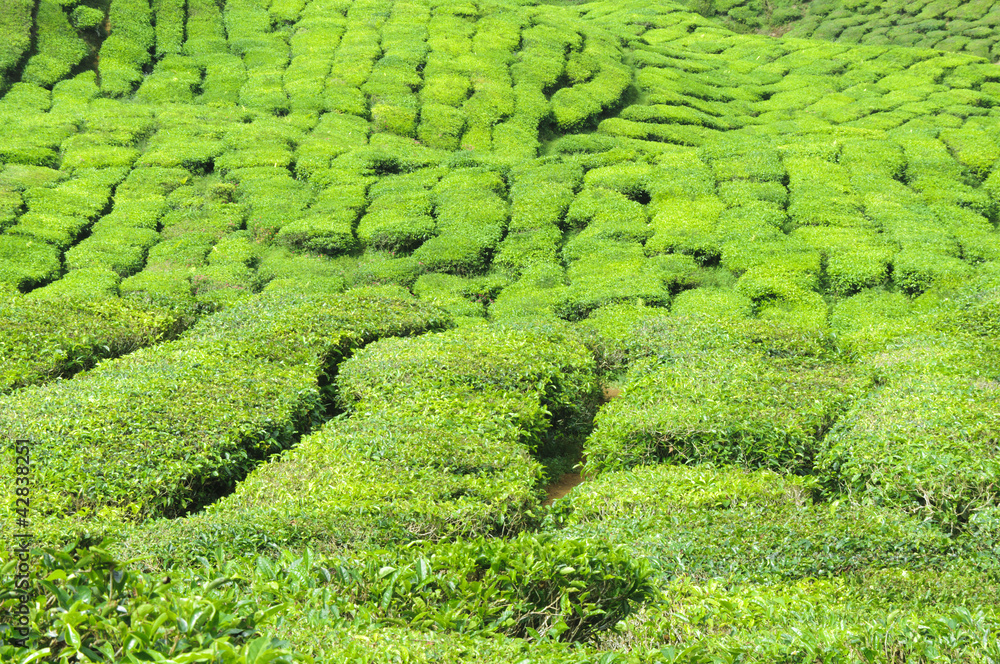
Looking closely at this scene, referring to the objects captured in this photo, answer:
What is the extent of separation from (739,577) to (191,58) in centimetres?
3980

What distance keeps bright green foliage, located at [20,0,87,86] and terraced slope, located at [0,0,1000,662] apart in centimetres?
13

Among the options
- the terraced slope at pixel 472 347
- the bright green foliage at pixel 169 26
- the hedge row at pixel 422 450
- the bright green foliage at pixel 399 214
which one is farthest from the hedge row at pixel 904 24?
the hedge row at pixel 422 450

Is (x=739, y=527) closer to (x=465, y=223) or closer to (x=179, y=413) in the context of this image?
(x=179, y=413)

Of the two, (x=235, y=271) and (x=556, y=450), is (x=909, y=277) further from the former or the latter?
(x=235, y=271)

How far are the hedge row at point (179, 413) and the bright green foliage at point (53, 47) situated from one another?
2553 cm

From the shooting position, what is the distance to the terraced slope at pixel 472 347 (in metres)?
8.38

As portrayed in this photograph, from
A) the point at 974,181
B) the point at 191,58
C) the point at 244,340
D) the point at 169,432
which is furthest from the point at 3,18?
the point at 974,181

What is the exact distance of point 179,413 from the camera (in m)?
14.4

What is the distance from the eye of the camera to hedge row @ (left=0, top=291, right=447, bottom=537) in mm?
12539

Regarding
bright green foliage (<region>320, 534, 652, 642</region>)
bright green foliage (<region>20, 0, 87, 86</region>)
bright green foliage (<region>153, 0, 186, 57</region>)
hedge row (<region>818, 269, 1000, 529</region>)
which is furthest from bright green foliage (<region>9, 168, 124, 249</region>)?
hedge row (<region>818, 269, 1000, 529</region>)

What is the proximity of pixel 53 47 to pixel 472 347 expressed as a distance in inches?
1290

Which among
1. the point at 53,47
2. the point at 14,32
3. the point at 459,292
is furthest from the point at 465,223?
the point at 14,32

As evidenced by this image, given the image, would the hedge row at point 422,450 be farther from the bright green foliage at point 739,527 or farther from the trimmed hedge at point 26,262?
the trimmed hedge at point 26,262

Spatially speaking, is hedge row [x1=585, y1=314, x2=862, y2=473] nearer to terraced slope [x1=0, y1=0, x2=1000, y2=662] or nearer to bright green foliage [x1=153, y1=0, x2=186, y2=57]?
terraced slope [x1=0, y1=0, x2=1000, y2=662]
